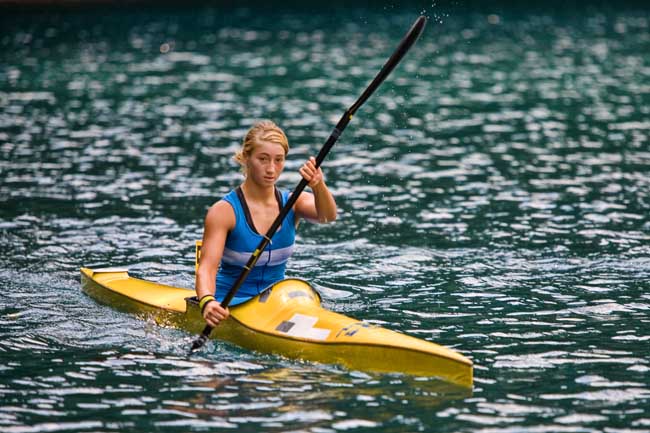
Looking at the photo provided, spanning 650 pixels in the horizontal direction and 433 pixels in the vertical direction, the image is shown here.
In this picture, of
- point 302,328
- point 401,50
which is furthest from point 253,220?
point 401,50

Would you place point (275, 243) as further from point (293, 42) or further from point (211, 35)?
point (211, 35)

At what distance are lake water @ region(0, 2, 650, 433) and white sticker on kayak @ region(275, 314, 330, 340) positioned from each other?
0.22 m

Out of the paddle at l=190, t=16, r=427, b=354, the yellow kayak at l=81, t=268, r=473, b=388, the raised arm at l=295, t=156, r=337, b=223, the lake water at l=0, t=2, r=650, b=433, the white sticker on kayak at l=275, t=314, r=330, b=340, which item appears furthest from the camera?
the paddle at l=190, t=16, r=427, b=354

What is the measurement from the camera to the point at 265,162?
859cm

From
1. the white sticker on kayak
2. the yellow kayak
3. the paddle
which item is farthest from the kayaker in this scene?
the white sticker on kayak

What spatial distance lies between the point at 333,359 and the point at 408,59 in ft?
72.5

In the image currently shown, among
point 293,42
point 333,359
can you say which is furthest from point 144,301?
point 293,42

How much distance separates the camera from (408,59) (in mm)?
29406

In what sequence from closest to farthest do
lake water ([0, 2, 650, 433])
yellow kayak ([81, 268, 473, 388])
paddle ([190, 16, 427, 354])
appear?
lake water ([0, 2, 650, 433])
yellow kayak ([81, 268, 473, 388])
paddle ([190, 16, 427, 354])

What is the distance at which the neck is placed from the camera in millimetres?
8734

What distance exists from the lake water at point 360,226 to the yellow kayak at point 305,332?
118 millimetres

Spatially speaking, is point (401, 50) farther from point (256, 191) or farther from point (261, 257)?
point (261, 257)

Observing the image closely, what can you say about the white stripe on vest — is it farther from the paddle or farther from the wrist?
the wrist

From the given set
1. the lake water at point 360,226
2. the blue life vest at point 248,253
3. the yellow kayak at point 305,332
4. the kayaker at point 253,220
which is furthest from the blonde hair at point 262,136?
the lake water at point 360,226
